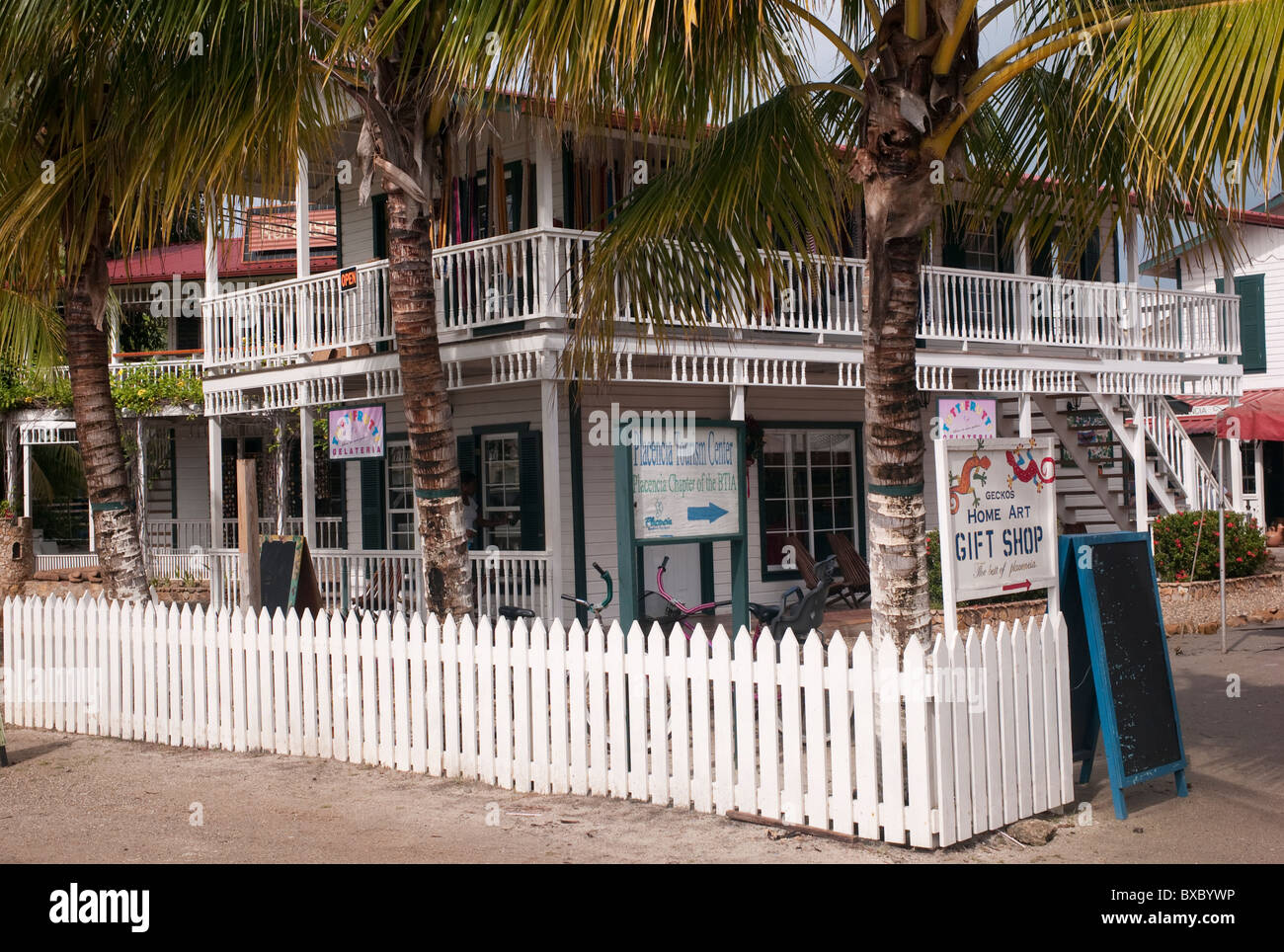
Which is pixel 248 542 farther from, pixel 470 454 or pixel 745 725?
pixel 470 454

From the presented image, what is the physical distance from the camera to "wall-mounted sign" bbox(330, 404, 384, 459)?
49.1ft

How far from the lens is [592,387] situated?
50.1 feet

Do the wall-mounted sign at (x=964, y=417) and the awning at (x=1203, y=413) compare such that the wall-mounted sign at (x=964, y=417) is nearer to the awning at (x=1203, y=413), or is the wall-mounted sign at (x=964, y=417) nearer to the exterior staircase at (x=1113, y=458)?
the exterior staircase at (x=1113, y=458)

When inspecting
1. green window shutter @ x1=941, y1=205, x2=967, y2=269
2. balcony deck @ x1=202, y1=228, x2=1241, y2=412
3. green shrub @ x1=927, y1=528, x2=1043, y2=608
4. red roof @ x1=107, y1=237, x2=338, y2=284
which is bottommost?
green shrub @ x1=927, y1=528, x2=1043, y2=608

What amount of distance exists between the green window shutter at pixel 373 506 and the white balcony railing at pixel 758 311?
1.98 meters

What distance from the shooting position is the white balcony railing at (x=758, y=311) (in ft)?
43.8

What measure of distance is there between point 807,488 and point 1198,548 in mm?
5161

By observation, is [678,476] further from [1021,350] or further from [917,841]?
[1021,350]

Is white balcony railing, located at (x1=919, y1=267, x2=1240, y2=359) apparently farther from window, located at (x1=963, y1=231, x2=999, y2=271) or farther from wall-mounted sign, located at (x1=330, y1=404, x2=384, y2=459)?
wall-mounted sign, located at (x1=330, y1=404, x2=384, y2=459)

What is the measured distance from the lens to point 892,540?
22.4 ft

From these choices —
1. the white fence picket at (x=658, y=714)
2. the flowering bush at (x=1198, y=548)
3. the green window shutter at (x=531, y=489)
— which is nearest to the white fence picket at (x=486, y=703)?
the white fence picket at (x=658, y=714)

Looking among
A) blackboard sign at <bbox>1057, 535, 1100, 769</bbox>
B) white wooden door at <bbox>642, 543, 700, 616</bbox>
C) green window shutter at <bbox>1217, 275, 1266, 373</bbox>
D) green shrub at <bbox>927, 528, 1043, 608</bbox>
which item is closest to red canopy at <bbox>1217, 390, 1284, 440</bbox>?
green shrub at <bbox>927, 528, 1043, 608</bbox>

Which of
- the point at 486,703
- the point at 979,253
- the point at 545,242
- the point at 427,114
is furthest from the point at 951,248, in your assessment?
the point at 486,703

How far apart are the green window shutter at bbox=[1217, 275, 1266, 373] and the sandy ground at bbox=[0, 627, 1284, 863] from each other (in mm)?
18805
